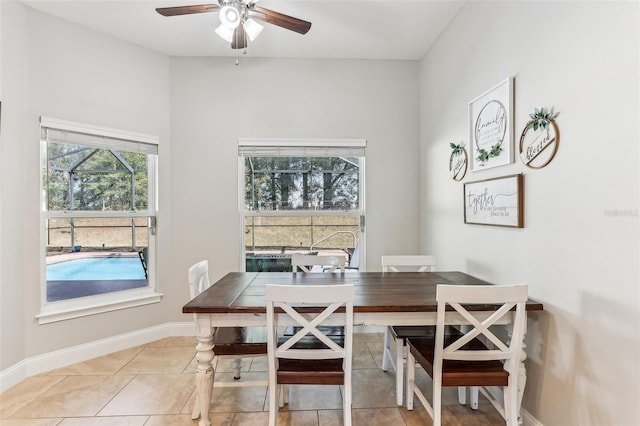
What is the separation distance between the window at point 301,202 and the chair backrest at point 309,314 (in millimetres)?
1686

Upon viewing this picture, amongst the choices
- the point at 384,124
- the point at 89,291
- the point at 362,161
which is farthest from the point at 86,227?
the point at 384,124

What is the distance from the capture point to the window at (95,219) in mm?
2670

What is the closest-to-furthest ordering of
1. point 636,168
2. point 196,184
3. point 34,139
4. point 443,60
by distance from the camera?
point 636,168 < point 34,139 < point 443,60 < point 196,184

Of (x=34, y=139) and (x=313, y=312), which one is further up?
(x=34, y=139)

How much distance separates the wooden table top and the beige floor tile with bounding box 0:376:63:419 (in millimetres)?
1449

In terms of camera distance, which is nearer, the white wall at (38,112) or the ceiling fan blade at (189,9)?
the ceiling fan blade at (189,9)

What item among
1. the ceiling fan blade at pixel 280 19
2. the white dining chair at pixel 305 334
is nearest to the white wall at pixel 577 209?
the white dining chair at pixel 305 334

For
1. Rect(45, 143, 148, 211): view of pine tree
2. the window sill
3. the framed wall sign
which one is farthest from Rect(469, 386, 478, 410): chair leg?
Rect(45, 143, 148, 211): view of pine tree

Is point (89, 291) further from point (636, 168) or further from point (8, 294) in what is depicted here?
point (636, 168)

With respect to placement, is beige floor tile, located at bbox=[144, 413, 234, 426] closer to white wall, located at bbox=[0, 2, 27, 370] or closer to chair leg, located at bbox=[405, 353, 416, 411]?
chair leg, located at bbox=[405, 353, 416, 411]

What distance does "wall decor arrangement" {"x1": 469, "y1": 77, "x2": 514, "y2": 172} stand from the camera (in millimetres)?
1942

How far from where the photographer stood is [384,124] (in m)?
3.38

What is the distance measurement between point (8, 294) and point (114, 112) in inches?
65.2

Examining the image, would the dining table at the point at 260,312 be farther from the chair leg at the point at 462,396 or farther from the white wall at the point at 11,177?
the white wall at the point at 11,177
